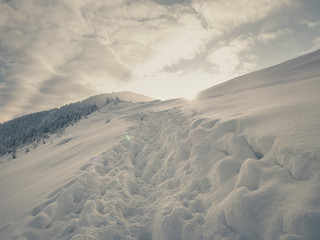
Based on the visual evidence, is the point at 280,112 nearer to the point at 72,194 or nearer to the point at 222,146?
the point at 222,146

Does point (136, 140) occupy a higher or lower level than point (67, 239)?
higher

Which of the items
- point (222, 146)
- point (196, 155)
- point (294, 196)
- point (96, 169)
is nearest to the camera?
point (294, 196)

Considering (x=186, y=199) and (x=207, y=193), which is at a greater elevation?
(x=207, y=193)

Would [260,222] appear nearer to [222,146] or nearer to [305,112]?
[222,146]

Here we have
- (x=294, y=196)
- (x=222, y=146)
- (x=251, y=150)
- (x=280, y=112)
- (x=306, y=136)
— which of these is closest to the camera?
(x=294, y=196)

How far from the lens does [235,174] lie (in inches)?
129

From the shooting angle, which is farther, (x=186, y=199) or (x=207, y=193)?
(x=186, y=199)

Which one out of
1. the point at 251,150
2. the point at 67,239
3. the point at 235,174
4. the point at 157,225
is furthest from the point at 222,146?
the point at 67,239

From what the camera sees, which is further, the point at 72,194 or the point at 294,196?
the point at 72,194

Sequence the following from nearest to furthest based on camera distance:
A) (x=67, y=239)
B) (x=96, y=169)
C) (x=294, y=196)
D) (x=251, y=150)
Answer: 1. (x=294, y=196)
2. (x=67, y=239)
3. (x=251, y=150)
4. (x=96, y=169)

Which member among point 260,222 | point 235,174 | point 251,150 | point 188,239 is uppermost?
point 251,150

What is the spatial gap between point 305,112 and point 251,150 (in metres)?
1.37

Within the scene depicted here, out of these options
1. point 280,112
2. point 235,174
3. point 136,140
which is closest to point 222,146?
point 235,174

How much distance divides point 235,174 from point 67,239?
388cm
